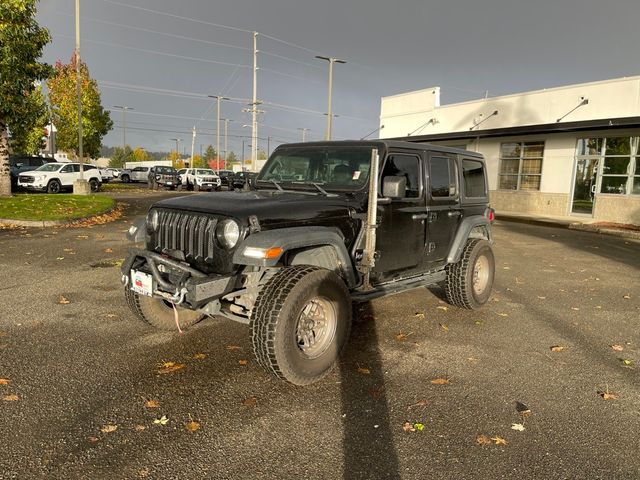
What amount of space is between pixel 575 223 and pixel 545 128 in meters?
4.38

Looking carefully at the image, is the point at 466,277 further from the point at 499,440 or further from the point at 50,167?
the point at 50,167

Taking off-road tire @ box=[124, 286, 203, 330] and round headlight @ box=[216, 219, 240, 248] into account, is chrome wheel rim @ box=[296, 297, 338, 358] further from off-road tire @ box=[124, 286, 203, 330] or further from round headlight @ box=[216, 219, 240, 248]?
off-road tire @ box=[124, 286, 203, 330]

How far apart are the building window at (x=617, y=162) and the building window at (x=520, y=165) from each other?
209 centimetres

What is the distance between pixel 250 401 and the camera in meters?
3.48

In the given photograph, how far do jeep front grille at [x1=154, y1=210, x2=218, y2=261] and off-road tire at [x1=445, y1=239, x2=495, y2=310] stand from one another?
3.27m

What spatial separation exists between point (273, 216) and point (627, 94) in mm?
18488

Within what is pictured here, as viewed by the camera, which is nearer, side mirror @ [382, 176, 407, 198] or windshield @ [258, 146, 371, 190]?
side mirror @ [382, 176, 407, 198]

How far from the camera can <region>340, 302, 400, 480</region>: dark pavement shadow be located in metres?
2.74

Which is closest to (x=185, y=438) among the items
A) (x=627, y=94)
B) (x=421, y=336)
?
(x=421, y=336)

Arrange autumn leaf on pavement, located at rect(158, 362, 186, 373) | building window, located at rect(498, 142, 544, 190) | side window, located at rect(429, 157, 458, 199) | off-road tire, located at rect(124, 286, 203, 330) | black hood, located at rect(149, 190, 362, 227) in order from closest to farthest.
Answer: black hood, located at rect(149, 190, 362, 227) < autumn leaf on pavement, located at rect(158, 362, 186, 373) < off-road tire, located at rect(124, 286, 203, 330) < side window, located at rect(429, 157, 458, 199) < building window, located at rect(498, 142, 544, 190)

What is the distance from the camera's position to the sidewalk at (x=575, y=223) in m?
14.7

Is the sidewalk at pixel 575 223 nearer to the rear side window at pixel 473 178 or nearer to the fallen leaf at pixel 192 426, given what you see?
the rear side window at pixel 473 178

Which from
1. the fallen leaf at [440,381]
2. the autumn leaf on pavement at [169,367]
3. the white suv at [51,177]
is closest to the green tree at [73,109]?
the white suv at [51,177]

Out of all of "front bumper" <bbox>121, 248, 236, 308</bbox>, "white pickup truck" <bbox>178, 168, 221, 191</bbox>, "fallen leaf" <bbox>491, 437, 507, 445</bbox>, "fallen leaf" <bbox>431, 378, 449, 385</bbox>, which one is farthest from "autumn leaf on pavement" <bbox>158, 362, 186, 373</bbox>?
"white pickup truck" <bbox>178, 168, 221, 191</bbox>
